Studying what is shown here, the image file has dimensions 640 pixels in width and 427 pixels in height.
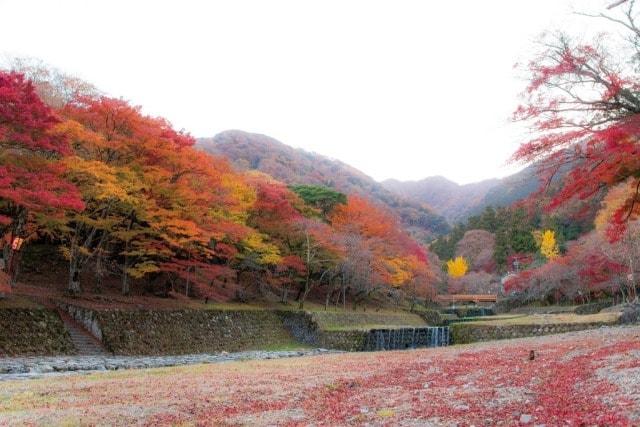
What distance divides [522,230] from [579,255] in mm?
26461

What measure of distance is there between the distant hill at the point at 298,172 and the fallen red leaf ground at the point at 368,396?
278 ft

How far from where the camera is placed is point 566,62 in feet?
38.2

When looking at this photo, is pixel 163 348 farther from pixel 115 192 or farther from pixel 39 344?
pixel 115 192

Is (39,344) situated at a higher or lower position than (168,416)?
lower

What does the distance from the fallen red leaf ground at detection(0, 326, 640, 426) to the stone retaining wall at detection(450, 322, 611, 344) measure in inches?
528

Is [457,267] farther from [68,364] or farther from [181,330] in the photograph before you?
[68,364]

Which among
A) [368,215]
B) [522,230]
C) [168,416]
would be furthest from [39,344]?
[522,230]

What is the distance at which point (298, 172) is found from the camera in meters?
110

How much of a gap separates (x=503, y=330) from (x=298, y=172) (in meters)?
86.5

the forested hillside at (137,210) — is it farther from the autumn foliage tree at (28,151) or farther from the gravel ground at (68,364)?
the gravel ground at (68,364)

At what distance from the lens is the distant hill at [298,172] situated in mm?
107188

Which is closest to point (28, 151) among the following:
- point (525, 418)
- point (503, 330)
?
point (525, 418)

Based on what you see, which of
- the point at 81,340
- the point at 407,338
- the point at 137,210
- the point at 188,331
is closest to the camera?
the point at 81,340

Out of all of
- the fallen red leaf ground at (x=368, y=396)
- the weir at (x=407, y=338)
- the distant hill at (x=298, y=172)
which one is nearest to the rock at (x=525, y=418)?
the fallen red leaf ground at (x=368, y=396)
